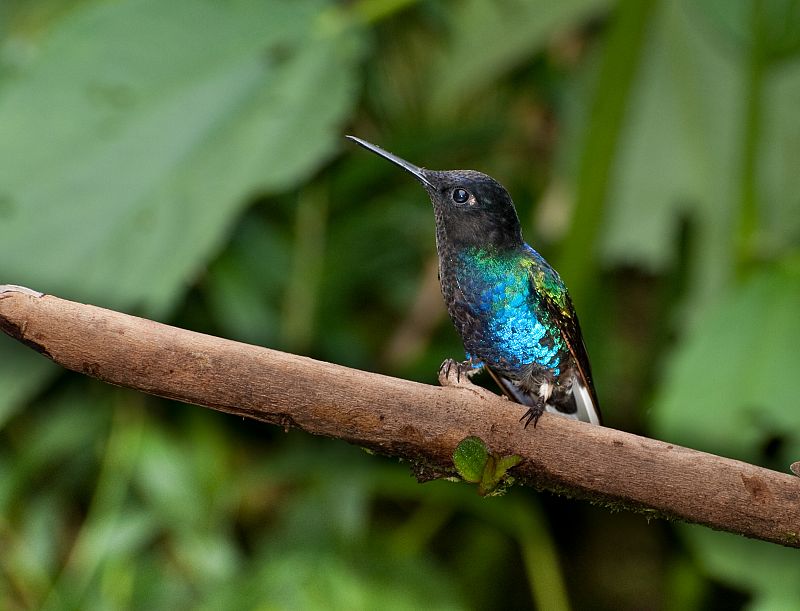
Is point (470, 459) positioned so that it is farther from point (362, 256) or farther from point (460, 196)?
point (362, 256)

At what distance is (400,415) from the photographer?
38.7 inches

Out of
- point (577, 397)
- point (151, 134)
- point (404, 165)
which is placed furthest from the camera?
point (151, 134)

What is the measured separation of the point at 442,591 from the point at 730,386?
753 mm

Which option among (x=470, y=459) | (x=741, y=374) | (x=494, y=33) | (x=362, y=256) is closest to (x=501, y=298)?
(x=470, y=459)

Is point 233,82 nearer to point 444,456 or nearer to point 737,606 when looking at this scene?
point 444,456

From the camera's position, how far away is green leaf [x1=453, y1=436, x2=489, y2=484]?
3.24 ft

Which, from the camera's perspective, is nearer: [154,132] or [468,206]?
[468,206]

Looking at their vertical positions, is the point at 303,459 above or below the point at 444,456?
below

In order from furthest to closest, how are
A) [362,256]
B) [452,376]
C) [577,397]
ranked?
1. [362,256]
2. [577,397]
3. [452,376]

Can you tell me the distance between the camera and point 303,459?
2.49 m

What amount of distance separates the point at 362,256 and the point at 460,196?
1513mm

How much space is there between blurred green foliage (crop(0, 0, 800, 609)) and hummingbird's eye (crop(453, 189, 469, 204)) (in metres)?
0.85

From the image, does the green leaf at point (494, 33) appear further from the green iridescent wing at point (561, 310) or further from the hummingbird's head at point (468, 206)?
the hummingbird's head at point (468, 206)

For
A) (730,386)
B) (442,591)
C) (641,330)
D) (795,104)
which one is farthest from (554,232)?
(442,591)
